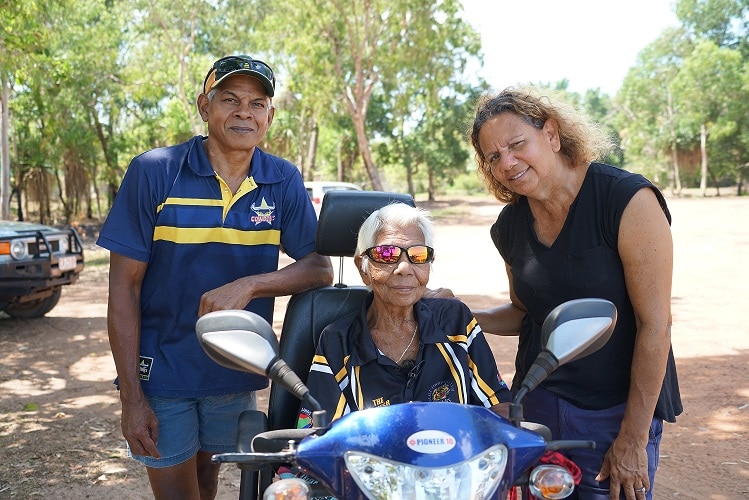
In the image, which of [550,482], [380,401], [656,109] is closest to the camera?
[550,482]

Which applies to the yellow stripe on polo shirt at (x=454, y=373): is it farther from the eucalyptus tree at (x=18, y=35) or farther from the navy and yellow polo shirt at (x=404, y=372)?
the eucalyptus tree at (x=18, y=35)

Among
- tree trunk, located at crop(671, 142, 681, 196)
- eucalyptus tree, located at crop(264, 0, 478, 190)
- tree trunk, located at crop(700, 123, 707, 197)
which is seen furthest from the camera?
tree trunk, located at crop(671, 142, 681, 196)

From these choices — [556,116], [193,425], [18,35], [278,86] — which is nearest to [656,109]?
[278,86]

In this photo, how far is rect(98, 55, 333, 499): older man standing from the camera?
2.70 m

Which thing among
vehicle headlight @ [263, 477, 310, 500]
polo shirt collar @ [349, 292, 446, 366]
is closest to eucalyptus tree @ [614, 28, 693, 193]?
polo shirt collar @ [349, 292, 446, 366]

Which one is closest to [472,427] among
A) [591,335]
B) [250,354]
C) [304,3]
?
[591,335]

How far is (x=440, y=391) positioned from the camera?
97.3 inches

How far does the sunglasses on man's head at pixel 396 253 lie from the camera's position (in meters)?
2.48

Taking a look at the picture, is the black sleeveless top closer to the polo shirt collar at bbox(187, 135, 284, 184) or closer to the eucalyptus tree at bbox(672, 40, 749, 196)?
the polo shirt collar at bbox(187, 135, 284, 184)

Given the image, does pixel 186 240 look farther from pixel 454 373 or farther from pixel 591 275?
pixel 591 275

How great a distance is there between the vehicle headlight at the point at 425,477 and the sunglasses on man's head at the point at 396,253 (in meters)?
1.01

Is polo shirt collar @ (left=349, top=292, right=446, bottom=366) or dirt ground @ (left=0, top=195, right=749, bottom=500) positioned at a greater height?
polo shirt collar @ (left=349, top=292, right=446, bottom=366)

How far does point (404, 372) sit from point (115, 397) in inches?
171

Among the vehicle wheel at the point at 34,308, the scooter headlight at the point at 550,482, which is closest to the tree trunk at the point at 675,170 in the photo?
the vehicle wheel at the point at 34,308
